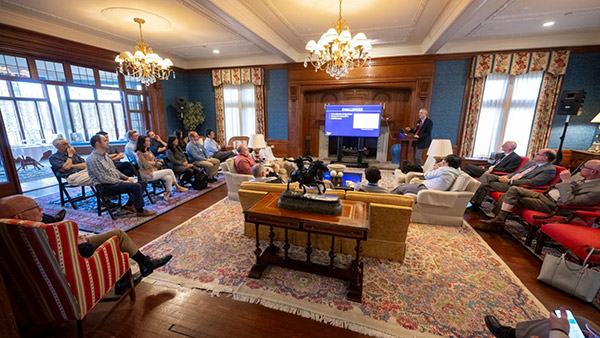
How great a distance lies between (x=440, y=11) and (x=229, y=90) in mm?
5649

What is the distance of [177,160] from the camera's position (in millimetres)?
4371

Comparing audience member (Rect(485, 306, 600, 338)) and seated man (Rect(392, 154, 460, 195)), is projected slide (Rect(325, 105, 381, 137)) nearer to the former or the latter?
seated man (Rect(392, 154, 460, 195))

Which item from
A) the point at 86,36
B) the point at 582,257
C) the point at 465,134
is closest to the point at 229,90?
the point at 86,36

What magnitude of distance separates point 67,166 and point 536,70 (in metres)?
8.97

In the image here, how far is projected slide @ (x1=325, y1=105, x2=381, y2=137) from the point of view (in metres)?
6.12

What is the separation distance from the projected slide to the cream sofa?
11.5 feet

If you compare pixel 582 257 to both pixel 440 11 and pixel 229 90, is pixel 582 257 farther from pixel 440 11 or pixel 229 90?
pixel 229 90

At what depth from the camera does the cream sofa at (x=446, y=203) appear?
277cm

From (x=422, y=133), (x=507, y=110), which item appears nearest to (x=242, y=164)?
(x=422, y=133)

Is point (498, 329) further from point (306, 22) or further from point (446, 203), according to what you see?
point (306, 22)

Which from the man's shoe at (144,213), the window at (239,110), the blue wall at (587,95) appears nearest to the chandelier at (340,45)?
the man's shoe at (144,213)

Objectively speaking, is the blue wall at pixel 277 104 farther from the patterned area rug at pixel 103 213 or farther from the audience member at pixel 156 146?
the patterned area rug at pixel 103 213

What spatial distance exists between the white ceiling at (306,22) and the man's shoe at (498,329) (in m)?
3.44

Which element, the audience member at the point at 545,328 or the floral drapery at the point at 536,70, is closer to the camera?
the audience member at the point at 545,328
